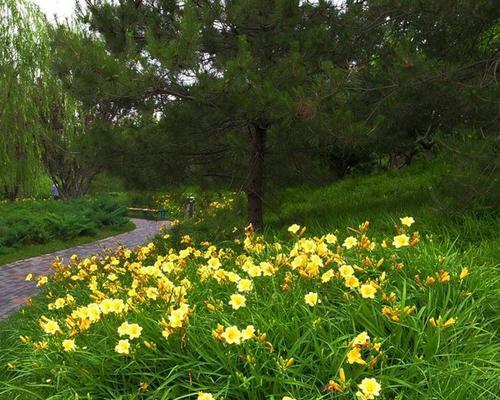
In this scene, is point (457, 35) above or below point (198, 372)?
above

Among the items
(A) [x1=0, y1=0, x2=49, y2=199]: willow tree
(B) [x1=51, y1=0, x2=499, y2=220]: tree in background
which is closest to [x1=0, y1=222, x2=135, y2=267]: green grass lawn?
(A) [x1=0, y1=0, x2=49, y2=199]: willow tree

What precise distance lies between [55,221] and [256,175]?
28.5 ft

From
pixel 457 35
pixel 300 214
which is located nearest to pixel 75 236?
pixel 300 214

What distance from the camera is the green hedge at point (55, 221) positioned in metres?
12.8

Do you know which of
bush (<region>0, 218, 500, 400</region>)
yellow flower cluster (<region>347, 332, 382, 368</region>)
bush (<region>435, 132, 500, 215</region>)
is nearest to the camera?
yellow flower cluster (<region>347, 332, 382, 368</region>)

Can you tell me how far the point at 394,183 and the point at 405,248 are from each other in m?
6.02

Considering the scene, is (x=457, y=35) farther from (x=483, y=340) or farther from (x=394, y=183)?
(x=483, y=340)

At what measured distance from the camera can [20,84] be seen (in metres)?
16.8

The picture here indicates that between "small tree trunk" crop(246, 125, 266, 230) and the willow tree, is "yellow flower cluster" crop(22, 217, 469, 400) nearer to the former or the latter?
"small tree trunk" crop(246, 125, 266, 230)

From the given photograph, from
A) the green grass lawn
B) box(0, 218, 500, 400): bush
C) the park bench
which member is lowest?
the park bench

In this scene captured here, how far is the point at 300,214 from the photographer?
8.05m

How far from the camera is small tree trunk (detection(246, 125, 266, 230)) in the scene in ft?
24.1

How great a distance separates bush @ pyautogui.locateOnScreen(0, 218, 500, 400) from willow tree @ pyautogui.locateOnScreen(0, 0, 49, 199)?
49.3 feet

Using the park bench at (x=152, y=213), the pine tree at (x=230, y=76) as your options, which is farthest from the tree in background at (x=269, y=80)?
the park bench at (x=152, y=213)
